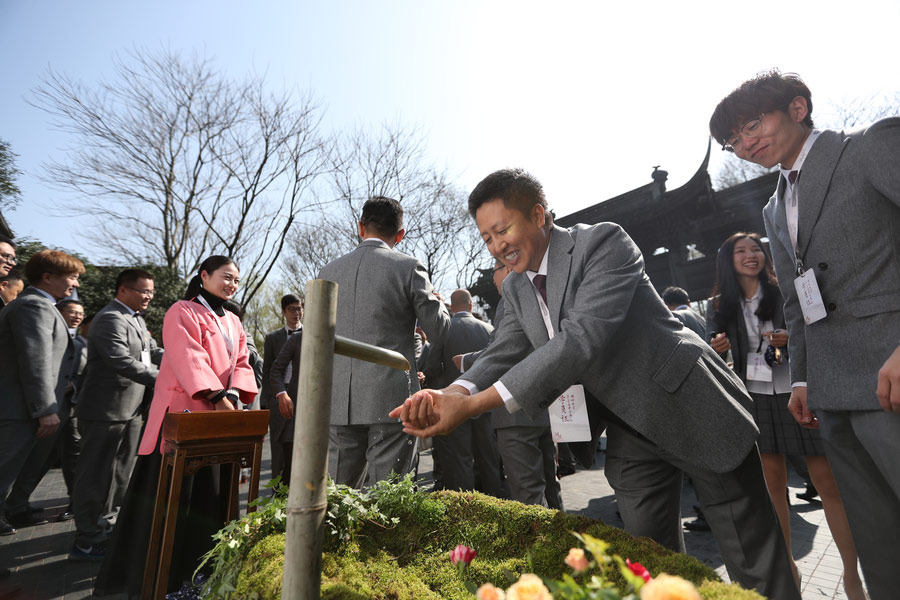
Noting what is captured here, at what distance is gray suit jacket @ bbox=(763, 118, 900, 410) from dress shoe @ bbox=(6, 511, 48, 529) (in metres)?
6.42

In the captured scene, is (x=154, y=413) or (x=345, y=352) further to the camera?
(x=154, y=413)

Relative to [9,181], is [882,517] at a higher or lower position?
lower

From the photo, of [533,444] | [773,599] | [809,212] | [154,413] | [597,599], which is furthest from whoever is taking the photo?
[533,444]

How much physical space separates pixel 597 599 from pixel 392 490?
0.84 metres

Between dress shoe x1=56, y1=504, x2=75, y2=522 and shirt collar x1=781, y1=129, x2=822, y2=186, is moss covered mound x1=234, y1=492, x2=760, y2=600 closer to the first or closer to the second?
shirt collar x1=781, y1=129, x2=822, y2=186

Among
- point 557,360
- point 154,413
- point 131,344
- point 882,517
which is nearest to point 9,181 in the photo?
point 131,344

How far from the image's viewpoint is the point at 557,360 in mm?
1499

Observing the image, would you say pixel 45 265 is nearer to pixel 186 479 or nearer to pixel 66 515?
pixel 186 479

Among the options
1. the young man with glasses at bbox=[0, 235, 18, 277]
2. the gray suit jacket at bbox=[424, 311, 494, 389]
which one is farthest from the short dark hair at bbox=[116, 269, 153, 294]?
the gray suit jacket at bbox=[424, 311, 494, 389]

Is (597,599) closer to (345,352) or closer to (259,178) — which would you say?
(345,352)

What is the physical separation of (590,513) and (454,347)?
2.11 metres

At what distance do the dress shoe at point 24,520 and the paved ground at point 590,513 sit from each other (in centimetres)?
13

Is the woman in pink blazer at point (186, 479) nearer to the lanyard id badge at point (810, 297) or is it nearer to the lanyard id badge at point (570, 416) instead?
the lanyard id badge at point (570, 416)

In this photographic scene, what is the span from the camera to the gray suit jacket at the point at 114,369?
12.7ft
